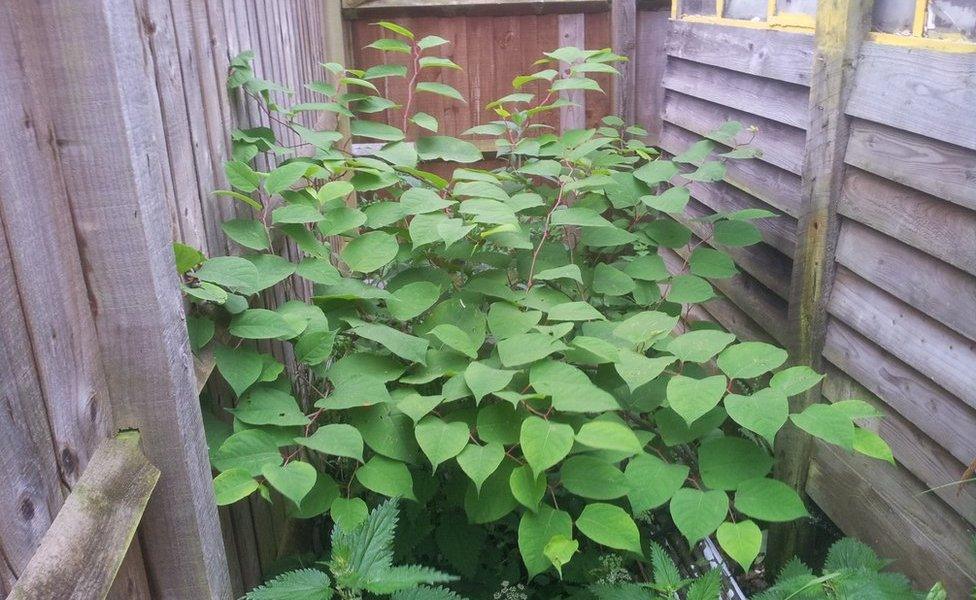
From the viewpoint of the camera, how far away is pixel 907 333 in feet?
6.30

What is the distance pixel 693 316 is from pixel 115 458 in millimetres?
2773

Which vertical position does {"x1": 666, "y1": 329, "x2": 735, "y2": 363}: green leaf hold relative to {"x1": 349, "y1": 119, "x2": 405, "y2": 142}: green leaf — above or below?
below

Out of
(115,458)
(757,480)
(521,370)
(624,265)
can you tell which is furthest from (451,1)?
(115,458)

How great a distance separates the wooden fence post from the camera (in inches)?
82.4

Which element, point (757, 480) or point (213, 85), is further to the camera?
point (213, 85)

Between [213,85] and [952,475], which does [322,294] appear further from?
[952,475]

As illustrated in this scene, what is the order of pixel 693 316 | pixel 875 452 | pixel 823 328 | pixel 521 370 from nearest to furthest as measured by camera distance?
1. pixel 875 452
2. pixel 521 370
3. pixel 823 328
4. pixel 693 316

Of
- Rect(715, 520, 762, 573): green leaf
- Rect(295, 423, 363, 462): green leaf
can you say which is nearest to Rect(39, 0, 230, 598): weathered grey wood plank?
Rect(295, 423, 363, 462): green leaf

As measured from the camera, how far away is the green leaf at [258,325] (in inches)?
62.3

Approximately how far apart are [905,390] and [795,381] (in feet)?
1.52

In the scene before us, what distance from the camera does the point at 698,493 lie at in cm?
164

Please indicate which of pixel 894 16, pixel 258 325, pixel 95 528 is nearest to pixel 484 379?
pixel 258 325

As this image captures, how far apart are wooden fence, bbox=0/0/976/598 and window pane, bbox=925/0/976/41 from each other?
36 millimetres

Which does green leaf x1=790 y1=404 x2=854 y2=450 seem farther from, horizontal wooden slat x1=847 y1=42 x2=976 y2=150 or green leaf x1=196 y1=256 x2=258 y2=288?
green leaf x1=196 y1=256 x2=258 y2=288
